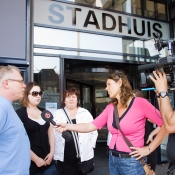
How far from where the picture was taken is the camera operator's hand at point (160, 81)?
160cm

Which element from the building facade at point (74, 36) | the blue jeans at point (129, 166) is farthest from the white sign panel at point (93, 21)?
the blue jeans at point (129, 166)

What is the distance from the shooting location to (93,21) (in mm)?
5004

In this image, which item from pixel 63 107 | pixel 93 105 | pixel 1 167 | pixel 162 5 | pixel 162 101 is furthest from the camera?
pixel 93 105

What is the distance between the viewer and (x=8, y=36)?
3492 millimetres

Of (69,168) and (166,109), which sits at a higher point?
(166,109)

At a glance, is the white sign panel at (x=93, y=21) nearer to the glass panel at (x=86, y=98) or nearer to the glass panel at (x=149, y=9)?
the glass panel at (x=149, y=9)

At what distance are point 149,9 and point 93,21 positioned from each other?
2019mm

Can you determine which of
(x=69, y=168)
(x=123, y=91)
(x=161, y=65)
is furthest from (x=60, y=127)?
(x=161, y=65)

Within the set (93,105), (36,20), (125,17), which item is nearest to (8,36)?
(36,20)

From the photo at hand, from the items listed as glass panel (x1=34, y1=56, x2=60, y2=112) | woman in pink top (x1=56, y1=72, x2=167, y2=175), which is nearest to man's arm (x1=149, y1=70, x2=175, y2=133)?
woman in pink top (x1=56, y1=72, x2=167, y2=175)

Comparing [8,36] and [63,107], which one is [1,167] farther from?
[8,36]

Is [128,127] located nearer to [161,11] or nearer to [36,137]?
[36,137]

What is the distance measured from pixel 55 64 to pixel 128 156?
3073mm

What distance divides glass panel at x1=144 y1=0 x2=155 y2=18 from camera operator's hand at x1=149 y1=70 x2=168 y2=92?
4688 millimetres
